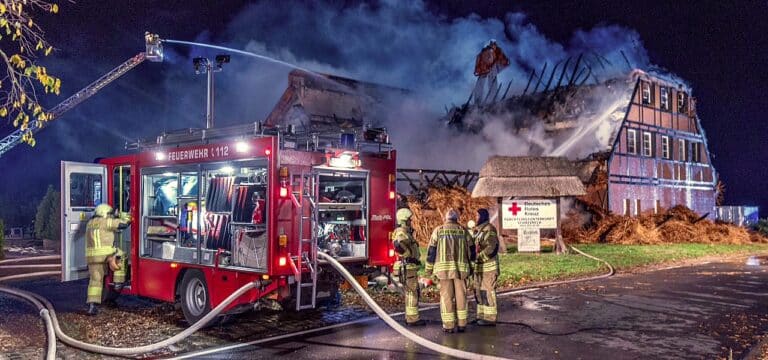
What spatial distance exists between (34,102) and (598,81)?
25.9 metres

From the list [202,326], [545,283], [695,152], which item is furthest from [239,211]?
[695,152]

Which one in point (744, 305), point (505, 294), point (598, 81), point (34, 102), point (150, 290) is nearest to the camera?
point (34, 102)

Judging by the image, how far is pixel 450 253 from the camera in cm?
822

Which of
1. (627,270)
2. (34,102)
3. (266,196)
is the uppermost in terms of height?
(34,102)

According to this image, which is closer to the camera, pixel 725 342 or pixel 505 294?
pixel 725 342

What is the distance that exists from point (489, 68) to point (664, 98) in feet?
27.2

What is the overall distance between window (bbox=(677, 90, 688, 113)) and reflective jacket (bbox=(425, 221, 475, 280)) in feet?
85.8

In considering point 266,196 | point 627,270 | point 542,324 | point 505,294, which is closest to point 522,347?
point 542,324

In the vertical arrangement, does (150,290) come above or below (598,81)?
below

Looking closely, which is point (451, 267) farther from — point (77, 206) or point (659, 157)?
point (659, 157)

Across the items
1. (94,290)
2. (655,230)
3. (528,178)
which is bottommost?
(94,290)

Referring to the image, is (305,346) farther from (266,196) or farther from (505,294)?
(505,294)

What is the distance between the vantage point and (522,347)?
7.37 meters

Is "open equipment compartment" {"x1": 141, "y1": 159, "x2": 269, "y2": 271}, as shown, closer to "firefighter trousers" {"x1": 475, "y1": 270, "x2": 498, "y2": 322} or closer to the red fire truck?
the red fire truck
